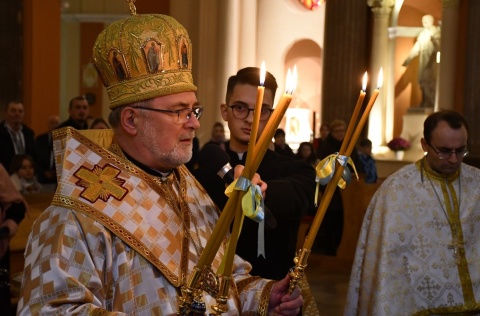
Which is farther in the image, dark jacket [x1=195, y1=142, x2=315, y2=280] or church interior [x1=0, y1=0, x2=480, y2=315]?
church interior [x1=0, y1=0, x2=480, y2=315]

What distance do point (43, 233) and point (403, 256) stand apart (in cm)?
277

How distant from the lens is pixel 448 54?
13211mm

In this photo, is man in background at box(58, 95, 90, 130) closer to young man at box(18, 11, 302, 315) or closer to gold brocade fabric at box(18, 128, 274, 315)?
young man at box(18, 11, 302, 315)

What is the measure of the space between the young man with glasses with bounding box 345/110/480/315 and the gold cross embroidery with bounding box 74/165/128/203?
7.95 feet

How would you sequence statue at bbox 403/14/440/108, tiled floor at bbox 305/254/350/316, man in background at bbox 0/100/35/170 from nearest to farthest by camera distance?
tiled floor at bbox 305/254/350/316 → man in background at bbox 0/100/35/170 → statue at bbox 403/14/440/108

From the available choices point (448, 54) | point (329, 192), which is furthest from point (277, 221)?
point (448, 54)

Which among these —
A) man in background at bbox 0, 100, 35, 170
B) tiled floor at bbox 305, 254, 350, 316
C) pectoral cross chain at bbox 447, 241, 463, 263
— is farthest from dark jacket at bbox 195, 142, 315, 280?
man in background at bbox 0, 100, 35, 170

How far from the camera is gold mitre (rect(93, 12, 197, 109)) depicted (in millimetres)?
2600

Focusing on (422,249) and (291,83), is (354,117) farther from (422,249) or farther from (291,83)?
(422,249)

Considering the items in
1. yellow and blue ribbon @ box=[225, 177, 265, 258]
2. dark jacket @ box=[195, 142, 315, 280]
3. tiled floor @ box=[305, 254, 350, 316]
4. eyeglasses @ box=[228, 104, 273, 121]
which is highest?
eyeglasses @ box=[228, 104, 273, 121]

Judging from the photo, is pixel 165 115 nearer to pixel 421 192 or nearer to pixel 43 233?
pixel 43 233

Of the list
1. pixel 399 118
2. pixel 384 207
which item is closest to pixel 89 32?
pixel 399 118

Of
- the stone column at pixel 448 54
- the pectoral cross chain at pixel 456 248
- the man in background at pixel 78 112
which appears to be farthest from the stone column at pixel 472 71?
the pectoral cross chain at pixel 456 248

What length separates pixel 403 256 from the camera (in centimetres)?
470
